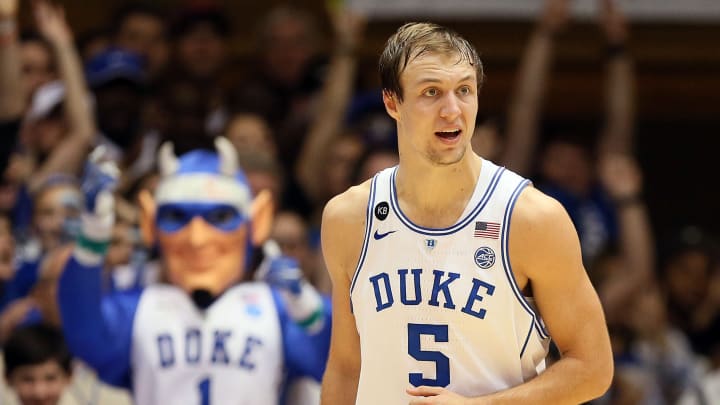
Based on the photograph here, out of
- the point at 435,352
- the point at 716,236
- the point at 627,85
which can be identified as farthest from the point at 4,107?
the point at 716,236

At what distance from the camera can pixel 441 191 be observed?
12.8 ft

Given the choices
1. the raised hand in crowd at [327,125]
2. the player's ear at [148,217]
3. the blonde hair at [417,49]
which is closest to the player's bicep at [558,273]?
the blonde hair at [417,49]

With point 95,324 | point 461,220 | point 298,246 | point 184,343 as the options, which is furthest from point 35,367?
point 461,220

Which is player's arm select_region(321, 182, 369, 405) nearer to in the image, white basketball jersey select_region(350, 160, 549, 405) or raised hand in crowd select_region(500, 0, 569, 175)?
white basketball jersey select_region(350, 160, 549, 405)

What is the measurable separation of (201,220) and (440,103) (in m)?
2.01

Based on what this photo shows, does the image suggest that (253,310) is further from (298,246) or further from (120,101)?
(120,101)

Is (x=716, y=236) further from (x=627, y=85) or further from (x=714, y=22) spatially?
(x=627, y=85)

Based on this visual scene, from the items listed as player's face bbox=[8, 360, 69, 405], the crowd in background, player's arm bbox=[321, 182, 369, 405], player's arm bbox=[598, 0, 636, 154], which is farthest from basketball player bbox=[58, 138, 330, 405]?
player's arm bbox=[598, 0, 636, 154]

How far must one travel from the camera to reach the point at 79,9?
367 inches

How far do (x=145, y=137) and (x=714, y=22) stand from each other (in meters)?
3.48

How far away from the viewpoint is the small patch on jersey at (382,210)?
13.0 feet

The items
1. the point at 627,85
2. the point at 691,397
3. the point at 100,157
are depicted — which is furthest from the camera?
the point at 627,85

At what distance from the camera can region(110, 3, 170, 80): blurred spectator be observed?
25.7ft

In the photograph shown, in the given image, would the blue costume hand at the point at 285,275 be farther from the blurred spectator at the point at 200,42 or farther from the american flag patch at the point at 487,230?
the blurred spectator at the point at 200,42
